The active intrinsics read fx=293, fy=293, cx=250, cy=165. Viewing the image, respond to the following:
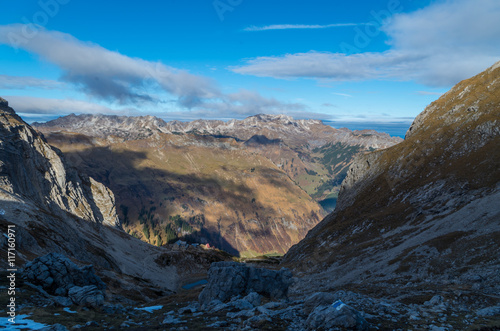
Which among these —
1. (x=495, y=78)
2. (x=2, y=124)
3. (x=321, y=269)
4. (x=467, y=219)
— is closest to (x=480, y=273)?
(x=467, y=219)

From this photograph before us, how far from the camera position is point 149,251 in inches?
7539

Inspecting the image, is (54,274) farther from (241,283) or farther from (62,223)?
(62,223)

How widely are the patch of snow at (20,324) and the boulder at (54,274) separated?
1531cm

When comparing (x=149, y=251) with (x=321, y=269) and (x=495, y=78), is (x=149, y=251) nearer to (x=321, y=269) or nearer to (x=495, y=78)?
(x=321, y=269)

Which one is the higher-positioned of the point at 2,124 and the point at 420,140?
the point at 2,124

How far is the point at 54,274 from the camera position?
4275 cm

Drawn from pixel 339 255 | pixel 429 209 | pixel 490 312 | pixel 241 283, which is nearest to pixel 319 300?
pixel 490 312

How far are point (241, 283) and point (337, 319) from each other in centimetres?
2682

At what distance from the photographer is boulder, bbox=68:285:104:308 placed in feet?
117

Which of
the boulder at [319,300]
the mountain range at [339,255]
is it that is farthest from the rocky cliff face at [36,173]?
the boulder at [319,300]

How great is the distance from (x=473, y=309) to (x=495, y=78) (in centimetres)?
15326

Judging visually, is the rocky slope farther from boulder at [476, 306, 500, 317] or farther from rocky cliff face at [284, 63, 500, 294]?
boulder at [476, 306, 500, 317]

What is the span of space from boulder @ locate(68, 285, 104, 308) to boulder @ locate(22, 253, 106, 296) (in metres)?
4.92

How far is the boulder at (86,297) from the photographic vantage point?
35812mm
